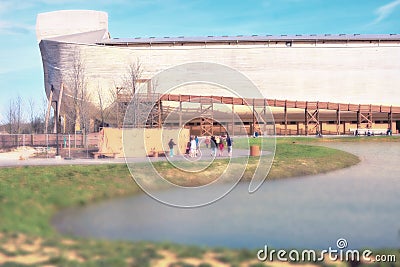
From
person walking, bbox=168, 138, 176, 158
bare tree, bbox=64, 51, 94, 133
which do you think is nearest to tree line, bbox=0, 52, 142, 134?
bare tree, bbox=64, 51, 94, 133

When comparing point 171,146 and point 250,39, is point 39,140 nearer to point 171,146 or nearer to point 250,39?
point 171,146

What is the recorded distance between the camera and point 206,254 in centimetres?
852

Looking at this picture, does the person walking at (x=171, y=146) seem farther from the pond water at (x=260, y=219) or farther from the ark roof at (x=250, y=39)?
the ark roof at (x=250, y=39)

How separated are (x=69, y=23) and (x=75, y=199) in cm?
8689

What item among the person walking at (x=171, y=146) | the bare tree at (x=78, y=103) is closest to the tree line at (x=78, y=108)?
the bare tree at (x=78, y=103)

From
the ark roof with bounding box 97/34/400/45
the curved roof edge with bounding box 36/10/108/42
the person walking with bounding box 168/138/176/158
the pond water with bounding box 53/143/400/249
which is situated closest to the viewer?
the pond water with bounding box 53/143/400/249

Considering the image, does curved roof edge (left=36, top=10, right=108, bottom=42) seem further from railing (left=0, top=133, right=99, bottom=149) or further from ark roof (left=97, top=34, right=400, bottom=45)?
railing (left=0, top=133, right=99, bottom=149)

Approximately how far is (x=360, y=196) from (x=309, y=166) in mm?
9966

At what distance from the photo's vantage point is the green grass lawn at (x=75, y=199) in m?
8.40

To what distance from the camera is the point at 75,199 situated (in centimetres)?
1432

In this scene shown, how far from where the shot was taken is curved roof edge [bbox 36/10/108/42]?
309 feet

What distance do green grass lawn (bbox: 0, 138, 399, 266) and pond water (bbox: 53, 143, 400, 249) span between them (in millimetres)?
595

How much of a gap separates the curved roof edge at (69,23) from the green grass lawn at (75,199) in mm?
76298

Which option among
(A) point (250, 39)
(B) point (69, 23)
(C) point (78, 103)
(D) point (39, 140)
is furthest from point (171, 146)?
(B) point (69, 23)
